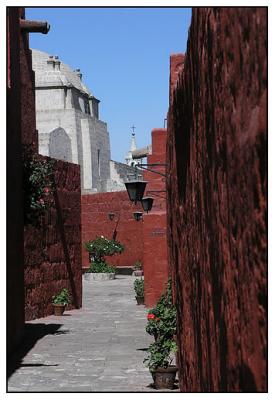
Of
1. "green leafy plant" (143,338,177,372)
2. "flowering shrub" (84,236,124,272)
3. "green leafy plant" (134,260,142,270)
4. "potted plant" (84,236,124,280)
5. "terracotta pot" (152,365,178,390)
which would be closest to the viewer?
"terracotta pot" (152,365,178,390)

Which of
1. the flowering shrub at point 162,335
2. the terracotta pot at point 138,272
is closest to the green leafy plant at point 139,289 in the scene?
the flowering shrub at point 162,335

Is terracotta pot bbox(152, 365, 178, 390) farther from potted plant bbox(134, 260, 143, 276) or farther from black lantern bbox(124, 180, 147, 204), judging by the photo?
potted plant bbox(134, 260, 143, 276)

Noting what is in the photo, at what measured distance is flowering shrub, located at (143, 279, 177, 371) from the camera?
8.65 meters

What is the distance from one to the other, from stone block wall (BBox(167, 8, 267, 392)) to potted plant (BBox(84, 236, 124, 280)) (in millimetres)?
24860

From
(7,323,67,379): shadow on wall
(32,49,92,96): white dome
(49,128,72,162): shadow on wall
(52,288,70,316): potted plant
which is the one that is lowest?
(7,323,67,379): shadow on wall

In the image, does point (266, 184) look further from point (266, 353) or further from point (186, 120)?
point (186, 120)

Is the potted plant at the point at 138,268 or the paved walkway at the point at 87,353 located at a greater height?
the potted plant at the point at 138,268

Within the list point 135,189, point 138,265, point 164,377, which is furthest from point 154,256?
point 138,265

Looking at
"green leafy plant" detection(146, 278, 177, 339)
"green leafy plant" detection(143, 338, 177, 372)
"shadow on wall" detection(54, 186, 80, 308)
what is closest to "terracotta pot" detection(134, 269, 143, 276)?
"shadow on wall" detection(54, 186, 80, 308)

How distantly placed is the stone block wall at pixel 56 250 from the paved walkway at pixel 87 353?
48cm

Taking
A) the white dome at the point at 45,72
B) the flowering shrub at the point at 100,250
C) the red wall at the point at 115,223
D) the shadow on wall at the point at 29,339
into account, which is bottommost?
the shadow on wall at the point at 29,339

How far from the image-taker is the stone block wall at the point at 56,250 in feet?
50.6

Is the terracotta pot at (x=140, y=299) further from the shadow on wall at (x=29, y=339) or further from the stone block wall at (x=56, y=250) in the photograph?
the shadow on wall at (x=29, y=339)
